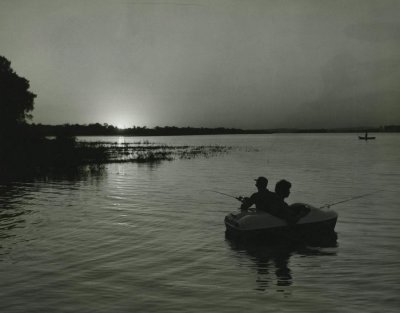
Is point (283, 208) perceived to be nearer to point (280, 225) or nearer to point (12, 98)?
point (280, 225)

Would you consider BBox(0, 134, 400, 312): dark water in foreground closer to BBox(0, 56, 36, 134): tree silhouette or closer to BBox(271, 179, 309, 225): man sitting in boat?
BBox(271, 179, 309, 225): man sitting in boat

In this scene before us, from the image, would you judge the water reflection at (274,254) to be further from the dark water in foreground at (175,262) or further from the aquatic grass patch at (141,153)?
the aquatic grass patch at (141,153)

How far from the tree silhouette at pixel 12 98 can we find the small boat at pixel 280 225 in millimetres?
43084

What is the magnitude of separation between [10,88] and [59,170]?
50.1 feet

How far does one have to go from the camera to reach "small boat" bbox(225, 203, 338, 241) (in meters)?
14.9

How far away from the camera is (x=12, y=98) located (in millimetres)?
56438

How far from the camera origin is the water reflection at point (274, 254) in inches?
456

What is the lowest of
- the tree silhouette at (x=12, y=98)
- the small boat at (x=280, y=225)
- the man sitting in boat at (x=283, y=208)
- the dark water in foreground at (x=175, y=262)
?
the dark water in foreground at (x=175, y=262)

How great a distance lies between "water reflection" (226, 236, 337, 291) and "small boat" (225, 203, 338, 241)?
25cm

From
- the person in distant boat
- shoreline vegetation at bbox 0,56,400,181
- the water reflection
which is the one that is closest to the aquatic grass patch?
shoreline vegetation at bbox 0,56,400,181

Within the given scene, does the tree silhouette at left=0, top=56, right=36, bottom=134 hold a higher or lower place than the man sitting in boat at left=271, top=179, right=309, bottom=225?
higher

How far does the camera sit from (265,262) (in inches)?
523

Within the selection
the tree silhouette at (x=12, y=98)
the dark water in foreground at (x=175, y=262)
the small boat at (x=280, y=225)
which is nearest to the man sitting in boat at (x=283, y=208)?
the small boat at (x=280, y=225)

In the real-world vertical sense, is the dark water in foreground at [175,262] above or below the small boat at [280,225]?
below
